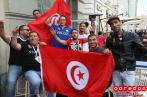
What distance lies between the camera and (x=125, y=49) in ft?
23.5

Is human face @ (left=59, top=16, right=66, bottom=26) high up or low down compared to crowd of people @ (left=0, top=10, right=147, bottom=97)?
up

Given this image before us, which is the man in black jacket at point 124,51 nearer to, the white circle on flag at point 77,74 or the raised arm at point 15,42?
the white circle on flag at point 77,74

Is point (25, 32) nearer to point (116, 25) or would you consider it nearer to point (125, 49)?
point (116, 25)


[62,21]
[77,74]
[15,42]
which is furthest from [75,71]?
[62,21]

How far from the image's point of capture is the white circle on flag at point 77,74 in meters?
7.53

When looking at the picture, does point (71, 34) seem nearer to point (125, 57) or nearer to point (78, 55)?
point (78, 55)

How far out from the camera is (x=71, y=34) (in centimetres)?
888

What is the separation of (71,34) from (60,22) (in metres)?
0.35

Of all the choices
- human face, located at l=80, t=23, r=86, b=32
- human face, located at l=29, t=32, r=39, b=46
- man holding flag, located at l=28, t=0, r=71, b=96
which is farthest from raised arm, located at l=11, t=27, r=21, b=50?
human face, located at l=80, t=23, r=86, b=32

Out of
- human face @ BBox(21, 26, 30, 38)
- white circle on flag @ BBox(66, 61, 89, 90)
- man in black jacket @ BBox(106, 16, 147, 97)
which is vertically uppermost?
human face @ BBox(21, 26, 30, 38)

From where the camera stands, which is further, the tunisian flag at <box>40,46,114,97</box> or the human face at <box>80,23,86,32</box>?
the human face at <box>80,23,86,32</box>

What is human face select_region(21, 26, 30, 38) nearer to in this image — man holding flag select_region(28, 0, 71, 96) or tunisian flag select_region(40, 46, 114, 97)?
tunisian flag select_region(40, 46, 114, 97)

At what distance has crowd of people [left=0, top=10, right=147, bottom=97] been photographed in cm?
720

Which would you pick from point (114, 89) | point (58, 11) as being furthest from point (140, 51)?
point (58, 11)
